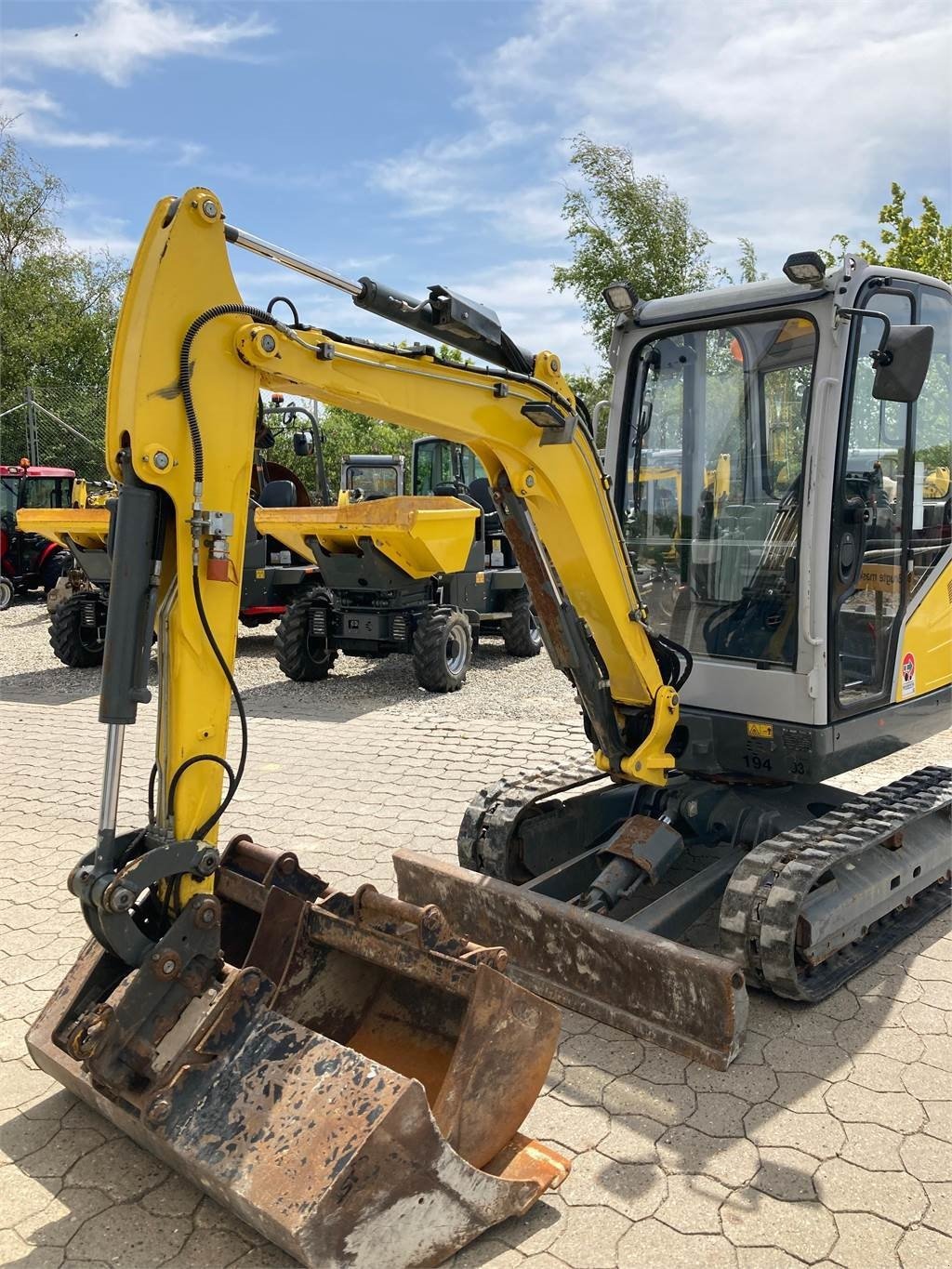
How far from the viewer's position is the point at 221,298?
2.82 meters

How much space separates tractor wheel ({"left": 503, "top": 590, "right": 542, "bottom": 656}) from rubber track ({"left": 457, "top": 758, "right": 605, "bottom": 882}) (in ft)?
23.4

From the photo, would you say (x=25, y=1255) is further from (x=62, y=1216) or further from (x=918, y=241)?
(x=918, y=241)

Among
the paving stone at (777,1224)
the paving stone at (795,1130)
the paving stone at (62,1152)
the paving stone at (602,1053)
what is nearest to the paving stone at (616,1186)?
the paving stone at (777,1224)

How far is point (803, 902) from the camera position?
Answer: 144 inches

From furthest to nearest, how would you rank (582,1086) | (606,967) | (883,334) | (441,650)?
(441,650) → (883,334) → (606,967) → (582,1086)

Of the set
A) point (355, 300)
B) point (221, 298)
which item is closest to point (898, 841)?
point (355, 300)

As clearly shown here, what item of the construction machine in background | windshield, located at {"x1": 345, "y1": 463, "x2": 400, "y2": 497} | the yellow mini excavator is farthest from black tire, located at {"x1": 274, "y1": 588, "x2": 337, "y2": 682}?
the yellow mini excavator

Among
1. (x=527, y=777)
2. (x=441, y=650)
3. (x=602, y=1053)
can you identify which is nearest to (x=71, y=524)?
(x=441, y=650)

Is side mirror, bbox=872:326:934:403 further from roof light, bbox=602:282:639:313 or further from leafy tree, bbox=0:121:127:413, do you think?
leafy tree, bbox=0:121:127:413

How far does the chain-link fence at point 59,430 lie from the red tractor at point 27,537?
3.39 m

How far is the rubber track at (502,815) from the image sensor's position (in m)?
4.55

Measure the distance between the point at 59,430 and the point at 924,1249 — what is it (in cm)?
2412

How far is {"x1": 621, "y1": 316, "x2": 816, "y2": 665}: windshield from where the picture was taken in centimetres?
423

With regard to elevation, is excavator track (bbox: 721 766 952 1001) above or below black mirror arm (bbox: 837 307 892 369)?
below
